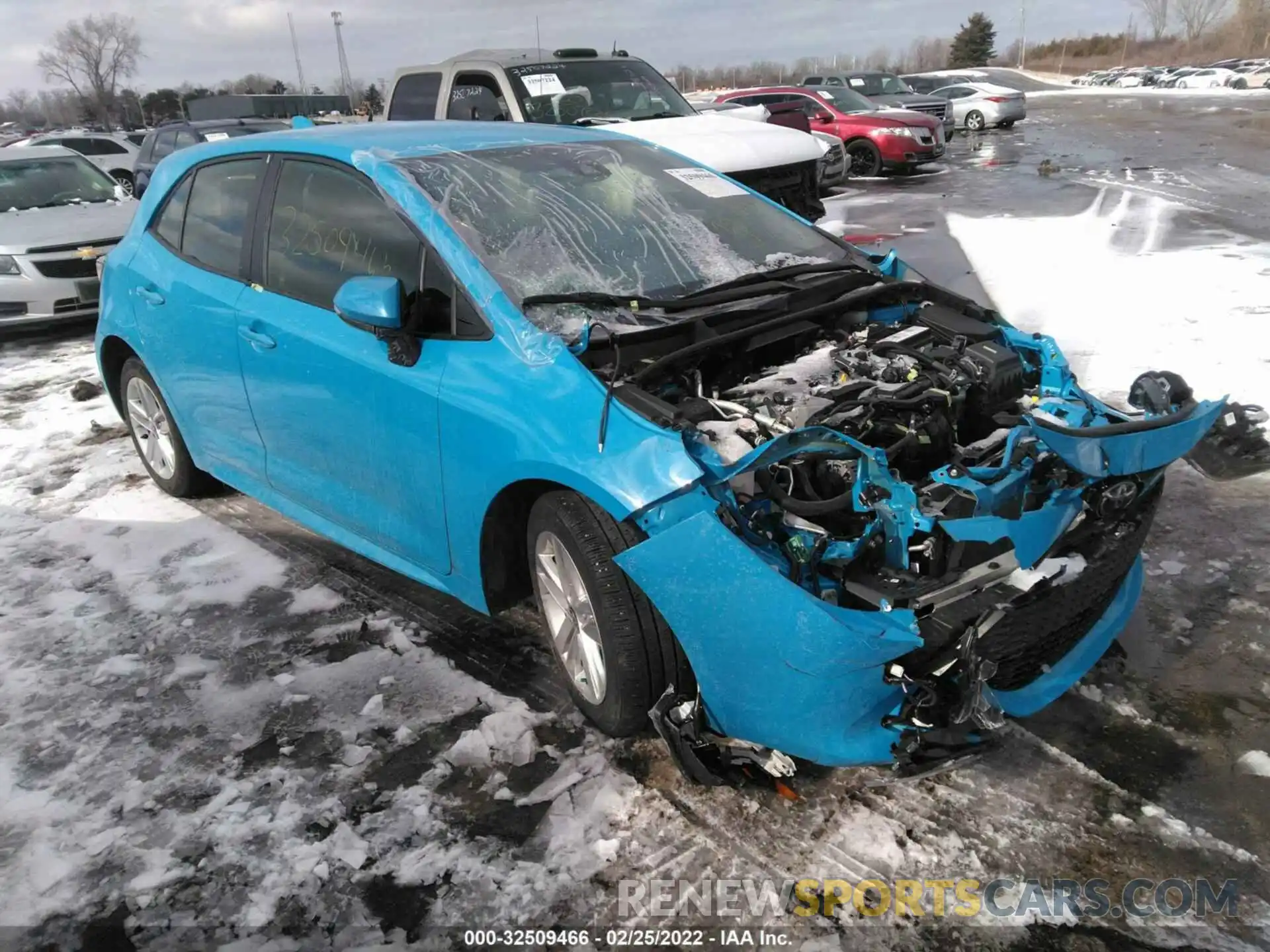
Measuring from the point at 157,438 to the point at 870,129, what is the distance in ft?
48.6

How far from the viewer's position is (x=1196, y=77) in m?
48.5

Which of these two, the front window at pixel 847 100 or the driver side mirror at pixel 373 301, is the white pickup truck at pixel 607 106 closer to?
the driver side mirror at pixel 373 301

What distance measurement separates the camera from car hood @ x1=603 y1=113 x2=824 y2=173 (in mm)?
7531

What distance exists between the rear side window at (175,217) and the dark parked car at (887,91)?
709 inches

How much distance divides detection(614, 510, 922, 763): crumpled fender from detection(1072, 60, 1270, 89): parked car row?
51.9 metres

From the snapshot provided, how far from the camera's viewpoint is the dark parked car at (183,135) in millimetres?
13102

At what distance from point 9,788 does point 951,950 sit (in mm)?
2739

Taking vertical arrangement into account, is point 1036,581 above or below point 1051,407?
below

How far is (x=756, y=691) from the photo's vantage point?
233 centimetres

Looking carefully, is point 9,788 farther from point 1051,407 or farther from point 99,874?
point 1051,407

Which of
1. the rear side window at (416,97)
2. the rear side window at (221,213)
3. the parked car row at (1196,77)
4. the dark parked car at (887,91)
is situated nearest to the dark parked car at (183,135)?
the rear side window at (416,97)

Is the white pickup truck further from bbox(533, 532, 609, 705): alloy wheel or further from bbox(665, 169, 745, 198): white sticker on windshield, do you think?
bbox(533, 532, 609, 705): alloy wheel

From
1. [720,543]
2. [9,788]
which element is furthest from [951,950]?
[9,788]

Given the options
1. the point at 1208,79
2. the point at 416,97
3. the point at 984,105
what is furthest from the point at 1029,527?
the point at 1208,79
